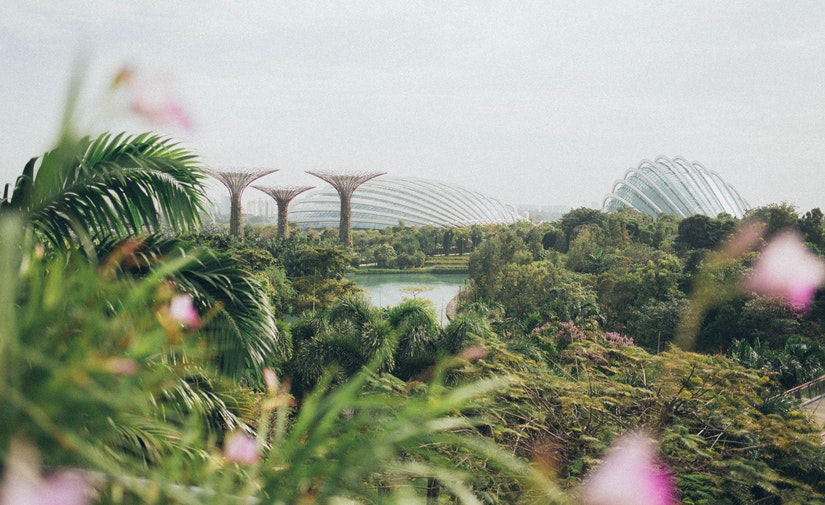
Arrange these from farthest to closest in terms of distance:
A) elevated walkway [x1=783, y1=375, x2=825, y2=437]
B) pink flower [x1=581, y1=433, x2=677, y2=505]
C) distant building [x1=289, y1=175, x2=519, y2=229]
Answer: distant building [x1=289, y1=175, x2=519, y2=229] < elevated walkway [x1=783, y1=375, x2=825, y2=437] < pink flower [x1=581, y1=433, x2=677, y2=505]

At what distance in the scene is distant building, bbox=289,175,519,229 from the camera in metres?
71.9

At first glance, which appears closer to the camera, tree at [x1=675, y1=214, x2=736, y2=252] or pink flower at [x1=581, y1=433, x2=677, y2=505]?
pink flower at [x1=581, y1=433, x2=677, y2=505]

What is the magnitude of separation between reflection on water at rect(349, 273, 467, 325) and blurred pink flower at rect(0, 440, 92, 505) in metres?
27.2

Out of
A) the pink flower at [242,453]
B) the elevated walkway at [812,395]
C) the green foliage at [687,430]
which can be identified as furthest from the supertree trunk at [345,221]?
the pink flower at [242,453]

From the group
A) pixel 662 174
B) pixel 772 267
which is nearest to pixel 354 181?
pixel 772 267

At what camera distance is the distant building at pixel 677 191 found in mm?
60594

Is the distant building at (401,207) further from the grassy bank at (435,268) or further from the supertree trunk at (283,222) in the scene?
the supertree trunk at (283,222)

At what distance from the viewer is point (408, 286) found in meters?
34.8

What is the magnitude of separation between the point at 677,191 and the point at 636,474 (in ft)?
198

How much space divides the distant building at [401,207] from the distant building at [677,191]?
689 inches

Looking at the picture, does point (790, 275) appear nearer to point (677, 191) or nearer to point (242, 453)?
point (242, 453)

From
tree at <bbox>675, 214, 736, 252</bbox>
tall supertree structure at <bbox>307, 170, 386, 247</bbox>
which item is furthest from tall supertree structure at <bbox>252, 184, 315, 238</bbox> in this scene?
tree at <bbox>675, 214, 736, 252</bbox>

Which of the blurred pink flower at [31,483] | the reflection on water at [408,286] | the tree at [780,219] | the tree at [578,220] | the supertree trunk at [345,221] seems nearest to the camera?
the blurred pink flower at [31,483]

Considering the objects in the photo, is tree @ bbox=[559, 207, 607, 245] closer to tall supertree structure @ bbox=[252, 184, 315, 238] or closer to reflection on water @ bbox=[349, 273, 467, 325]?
reflection on water @ bbox=[349, 273, 467, 325]
